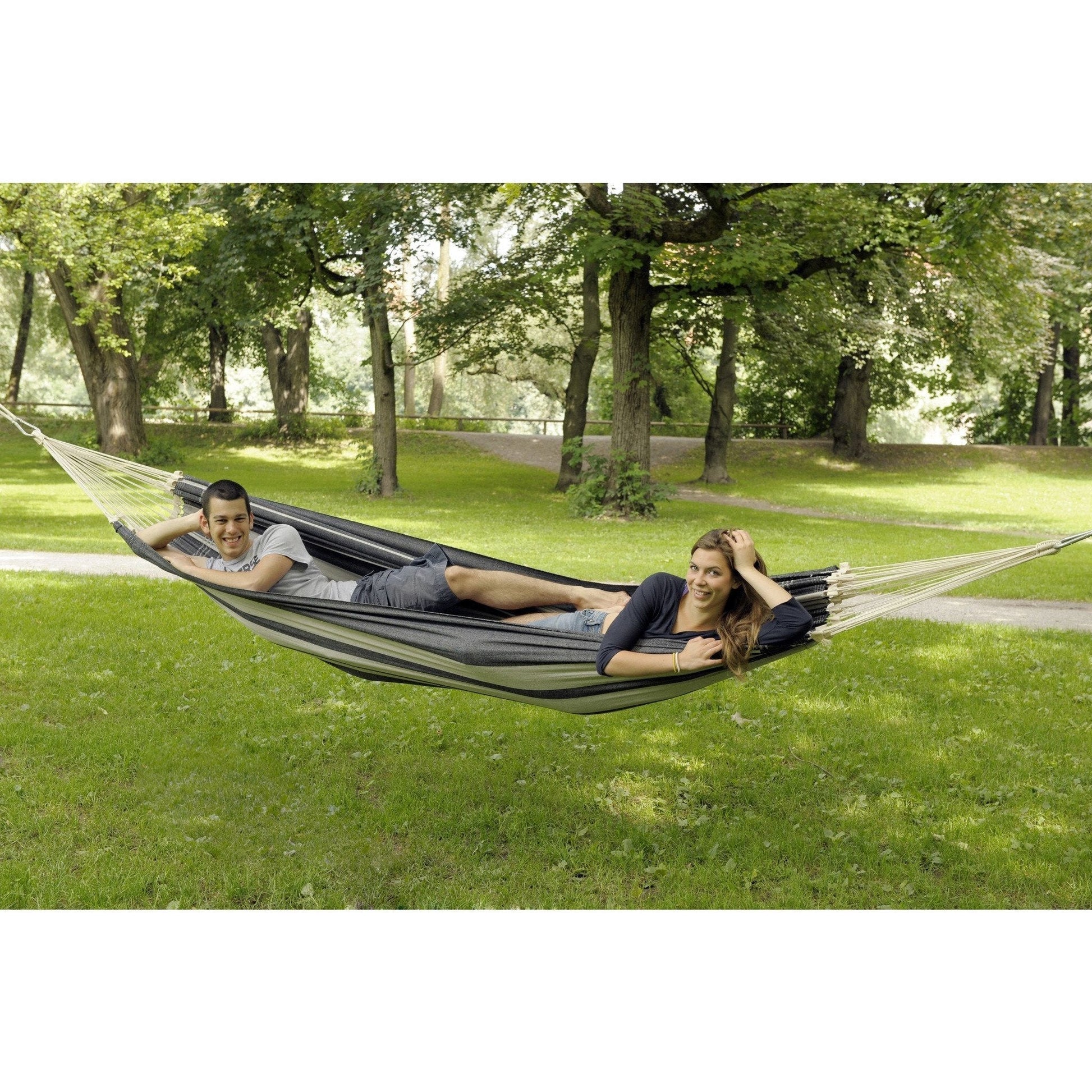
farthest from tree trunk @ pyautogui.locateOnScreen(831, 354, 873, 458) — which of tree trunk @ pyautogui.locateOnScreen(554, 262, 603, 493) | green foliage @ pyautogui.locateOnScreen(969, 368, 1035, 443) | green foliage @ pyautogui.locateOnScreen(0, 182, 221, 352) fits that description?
green foliage @ pyautogui.locateOnScreen(0, 182, 221, 352)

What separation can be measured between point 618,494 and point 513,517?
113 cm

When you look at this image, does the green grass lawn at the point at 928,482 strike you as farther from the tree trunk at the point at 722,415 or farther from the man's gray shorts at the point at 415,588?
the man's gray shorts at the point at 415,588

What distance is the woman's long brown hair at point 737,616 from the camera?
2576 millimetres

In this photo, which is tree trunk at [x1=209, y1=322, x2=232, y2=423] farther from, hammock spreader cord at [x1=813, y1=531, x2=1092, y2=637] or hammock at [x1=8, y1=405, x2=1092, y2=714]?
hammock spreader cord at [x1=813, y1=531, x2=1092, y2=637]

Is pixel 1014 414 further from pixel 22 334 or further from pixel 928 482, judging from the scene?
pixel 22 334

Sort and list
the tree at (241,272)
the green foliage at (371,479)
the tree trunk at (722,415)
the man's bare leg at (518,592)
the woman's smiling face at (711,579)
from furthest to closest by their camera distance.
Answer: the tree trunk at (722,415), the green foliage at (371,479), the tree at (241,272), the man's bare leg at (518,592), the woman's smiling face at (711,579)

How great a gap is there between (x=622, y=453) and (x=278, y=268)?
16.9ft

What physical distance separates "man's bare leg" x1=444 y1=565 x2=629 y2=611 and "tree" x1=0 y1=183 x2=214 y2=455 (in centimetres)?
838

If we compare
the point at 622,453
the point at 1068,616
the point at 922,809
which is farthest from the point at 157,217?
the point at 922,809

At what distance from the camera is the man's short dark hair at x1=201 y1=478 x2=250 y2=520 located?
10.7ft

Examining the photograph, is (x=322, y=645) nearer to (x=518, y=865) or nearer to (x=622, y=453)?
(x=518, y=865)

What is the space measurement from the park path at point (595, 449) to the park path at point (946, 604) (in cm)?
653

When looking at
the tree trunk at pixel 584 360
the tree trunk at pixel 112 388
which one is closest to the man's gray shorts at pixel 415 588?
the tree trunk at pixel 584 360

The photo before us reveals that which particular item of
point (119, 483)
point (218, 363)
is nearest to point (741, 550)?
point (119, 483)
